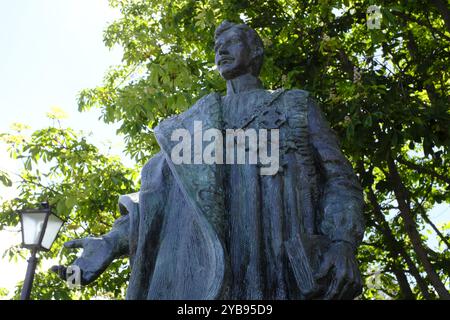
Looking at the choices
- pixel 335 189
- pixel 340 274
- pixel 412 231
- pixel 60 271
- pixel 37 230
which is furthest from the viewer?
pixel 412 231

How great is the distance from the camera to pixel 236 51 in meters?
4.32

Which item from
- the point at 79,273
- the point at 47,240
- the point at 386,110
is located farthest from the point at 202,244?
the point at 386,110

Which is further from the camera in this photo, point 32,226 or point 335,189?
point 32,226

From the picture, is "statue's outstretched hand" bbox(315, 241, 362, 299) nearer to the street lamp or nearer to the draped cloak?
the draped cloak

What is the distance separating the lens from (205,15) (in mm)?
9211

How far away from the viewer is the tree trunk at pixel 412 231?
26.0ft

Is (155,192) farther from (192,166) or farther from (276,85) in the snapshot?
(276,85)

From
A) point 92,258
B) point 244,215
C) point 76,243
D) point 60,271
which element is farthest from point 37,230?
point 244,215

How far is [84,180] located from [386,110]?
15.3 ft

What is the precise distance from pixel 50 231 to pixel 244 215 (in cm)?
390

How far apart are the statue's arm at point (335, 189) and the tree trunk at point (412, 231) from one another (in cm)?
446

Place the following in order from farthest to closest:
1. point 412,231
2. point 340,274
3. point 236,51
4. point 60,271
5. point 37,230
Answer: point 412,231
point 37,230
point 236,51
point 60,271
point 340,274

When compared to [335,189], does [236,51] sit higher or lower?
higher

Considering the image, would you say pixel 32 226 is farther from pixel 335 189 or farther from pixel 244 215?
pixel 335 189
